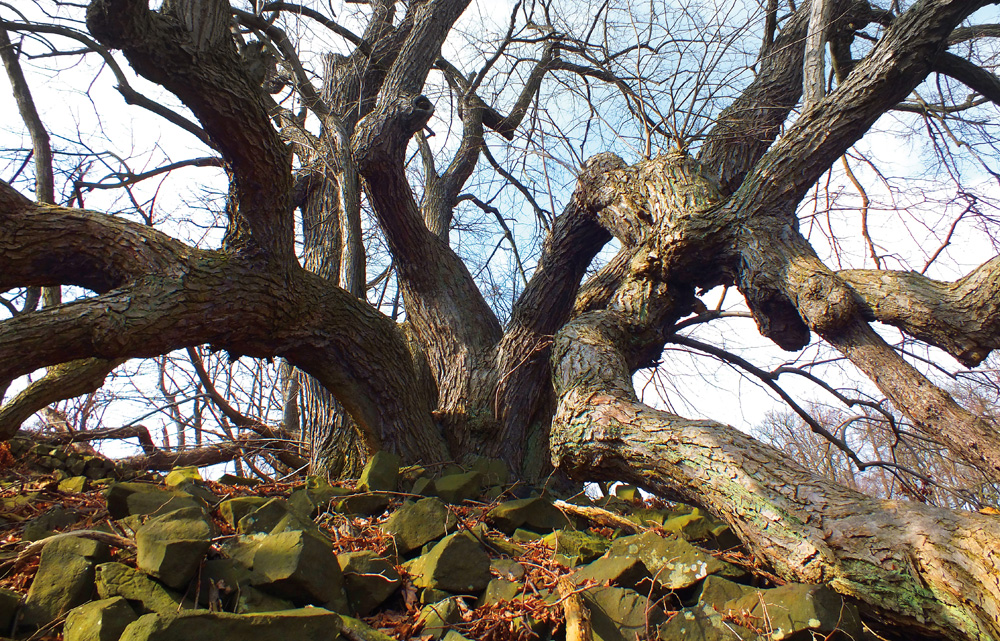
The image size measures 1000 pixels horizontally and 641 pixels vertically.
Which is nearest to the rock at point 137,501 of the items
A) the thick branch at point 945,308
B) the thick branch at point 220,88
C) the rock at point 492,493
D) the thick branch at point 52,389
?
the thick branch at point 220,88

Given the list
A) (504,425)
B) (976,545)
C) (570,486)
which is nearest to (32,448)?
(504,425)

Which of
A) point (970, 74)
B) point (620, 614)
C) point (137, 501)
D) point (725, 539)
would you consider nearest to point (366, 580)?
point (620, 614)

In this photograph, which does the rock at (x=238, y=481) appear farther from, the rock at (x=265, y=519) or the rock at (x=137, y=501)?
the rock at (x=265, y=519)

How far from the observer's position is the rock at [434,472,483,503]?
2986 mm

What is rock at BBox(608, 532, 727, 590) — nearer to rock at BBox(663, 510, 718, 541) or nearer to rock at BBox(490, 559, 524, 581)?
rock at BBox(490, 559, 524, 581)

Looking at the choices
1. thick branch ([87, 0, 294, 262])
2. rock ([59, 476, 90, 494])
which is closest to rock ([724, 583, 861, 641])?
thick branch ([87, 0, 294, 262])

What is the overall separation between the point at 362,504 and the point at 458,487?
0.51 meters

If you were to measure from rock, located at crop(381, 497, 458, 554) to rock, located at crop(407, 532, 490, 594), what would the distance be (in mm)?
238

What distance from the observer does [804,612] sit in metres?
1.58

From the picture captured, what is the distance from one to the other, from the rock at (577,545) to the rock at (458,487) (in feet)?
2.42

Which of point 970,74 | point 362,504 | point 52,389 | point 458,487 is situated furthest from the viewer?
point 52,389

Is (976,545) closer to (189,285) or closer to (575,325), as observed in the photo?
(575,325)

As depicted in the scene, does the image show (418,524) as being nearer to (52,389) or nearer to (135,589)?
(135,589)

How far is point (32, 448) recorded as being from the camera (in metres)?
3.90
